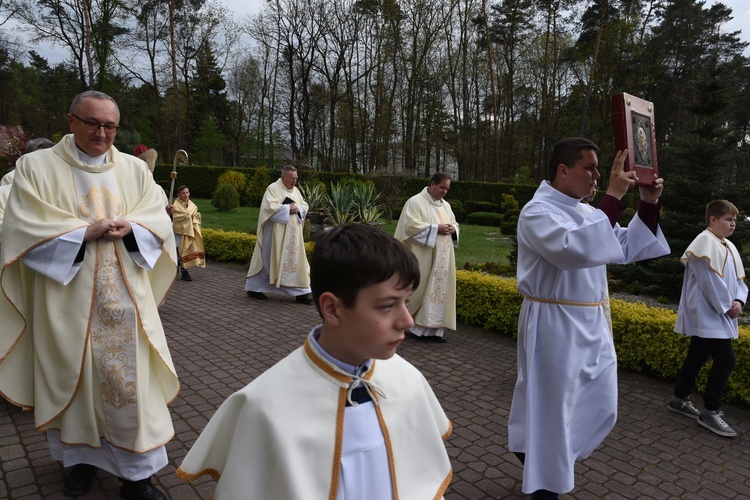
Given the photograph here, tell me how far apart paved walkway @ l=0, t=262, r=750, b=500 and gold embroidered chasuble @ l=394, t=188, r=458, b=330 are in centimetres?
36

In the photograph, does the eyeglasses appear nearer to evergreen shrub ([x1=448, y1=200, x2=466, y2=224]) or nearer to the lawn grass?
the lawn grass

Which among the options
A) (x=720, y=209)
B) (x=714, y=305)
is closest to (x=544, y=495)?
(x=714, y=305)

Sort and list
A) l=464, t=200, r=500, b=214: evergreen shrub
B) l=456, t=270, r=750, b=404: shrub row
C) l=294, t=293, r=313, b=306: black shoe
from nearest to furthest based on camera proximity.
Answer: l=456, t=270, r=750, b=404: shrub row < l=294, t=293, r=313, b=306: black shoe < l=464, t=200, r=500, b=214: evergreen shrub

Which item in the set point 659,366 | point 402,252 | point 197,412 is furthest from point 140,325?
point 659,366

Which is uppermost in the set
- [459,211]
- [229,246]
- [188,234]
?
[188,234]

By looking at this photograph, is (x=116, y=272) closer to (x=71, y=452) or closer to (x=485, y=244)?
(x=71, y=452)

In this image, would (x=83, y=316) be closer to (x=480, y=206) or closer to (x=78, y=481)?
(x=78, y=481)

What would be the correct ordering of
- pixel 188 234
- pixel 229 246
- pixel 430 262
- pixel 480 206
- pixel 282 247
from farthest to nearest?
pixel 480 206, pixel 229 246, pixel 188 234, pixel 282 247, pixel 430 262

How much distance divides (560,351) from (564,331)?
11cm

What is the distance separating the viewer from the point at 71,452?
3201 millimetres

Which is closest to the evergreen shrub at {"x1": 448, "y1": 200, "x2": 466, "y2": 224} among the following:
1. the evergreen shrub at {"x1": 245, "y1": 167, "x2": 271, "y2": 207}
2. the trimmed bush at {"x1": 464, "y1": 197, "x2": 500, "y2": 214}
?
the trimmed bush at {"x1": 464, "y1": 197, "x2": 500, "y2": 214}

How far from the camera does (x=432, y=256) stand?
7441 millimetres

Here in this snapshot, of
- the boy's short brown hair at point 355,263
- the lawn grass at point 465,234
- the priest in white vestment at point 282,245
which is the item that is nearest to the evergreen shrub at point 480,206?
the lawn grass at point 465,234

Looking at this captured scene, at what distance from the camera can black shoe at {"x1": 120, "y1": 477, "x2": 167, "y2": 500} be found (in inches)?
123
